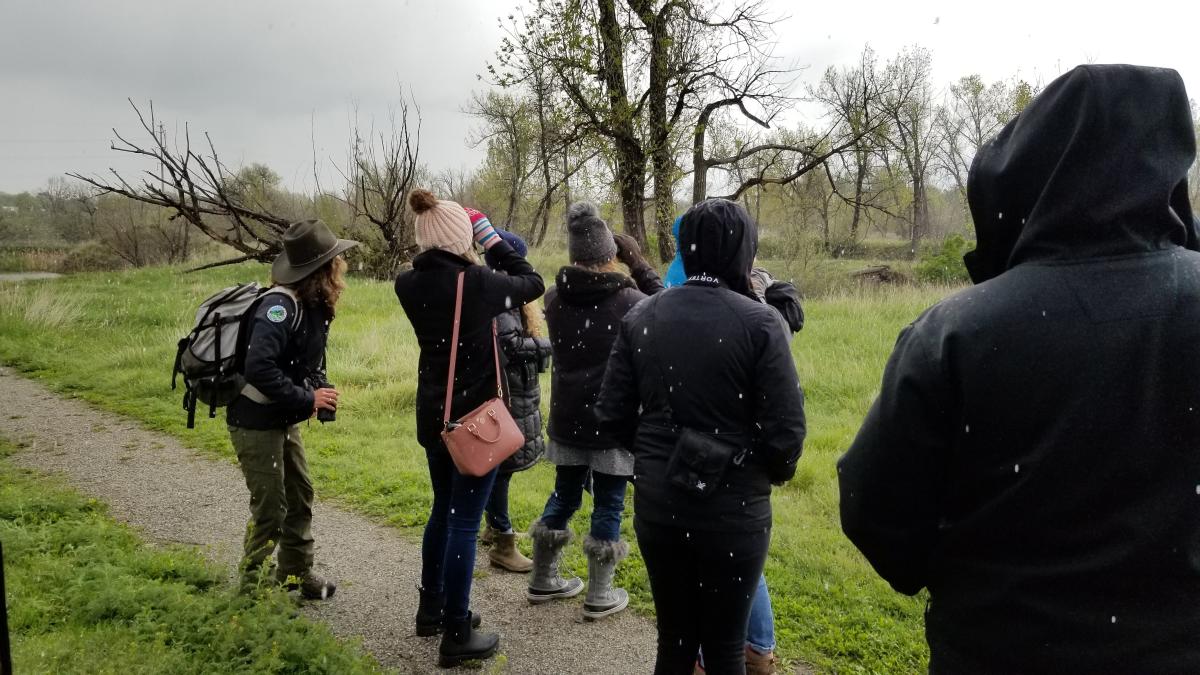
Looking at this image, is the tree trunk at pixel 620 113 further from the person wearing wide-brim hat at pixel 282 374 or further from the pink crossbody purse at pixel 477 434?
the pink crossbody purse at pixel 477 434

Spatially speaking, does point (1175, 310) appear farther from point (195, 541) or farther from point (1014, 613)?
point (195, 541)

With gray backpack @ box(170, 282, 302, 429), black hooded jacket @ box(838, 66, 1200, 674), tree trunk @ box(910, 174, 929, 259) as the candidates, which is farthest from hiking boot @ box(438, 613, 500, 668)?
tree trunk @ box(910, 174, 929, 259)

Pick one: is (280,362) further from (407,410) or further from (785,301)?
(407,410)

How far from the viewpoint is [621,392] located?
2.88 metres

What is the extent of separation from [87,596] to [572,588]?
2.43 m

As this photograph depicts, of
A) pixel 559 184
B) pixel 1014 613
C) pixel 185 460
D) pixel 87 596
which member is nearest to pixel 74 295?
pixel 559 184

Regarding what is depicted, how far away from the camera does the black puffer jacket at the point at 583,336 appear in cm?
384

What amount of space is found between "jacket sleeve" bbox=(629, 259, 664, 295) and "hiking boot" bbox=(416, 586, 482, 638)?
188 cm

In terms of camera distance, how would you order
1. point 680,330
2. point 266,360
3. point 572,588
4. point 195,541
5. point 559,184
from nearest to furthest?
point 680,330 → point 266,360 → point 572,588 → point 195,541 → point 559,184

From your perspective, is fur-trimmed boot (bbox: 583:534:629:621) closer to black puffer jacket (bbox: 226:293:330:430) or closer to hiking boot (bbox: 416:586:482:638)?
hiking boot (bbox: 416:586:482:638)

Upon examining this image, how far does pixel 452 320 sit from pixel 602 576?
64.4 inches

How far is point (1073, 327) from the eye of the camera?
4.73 ft

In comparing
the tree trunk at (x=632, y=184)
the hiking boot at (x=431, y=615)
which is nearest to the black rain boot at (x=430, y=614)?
the hiking boot at (x=431, y=615)

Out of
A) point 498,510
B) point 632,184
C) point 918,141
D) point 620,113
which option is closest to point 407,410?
point 498,510
